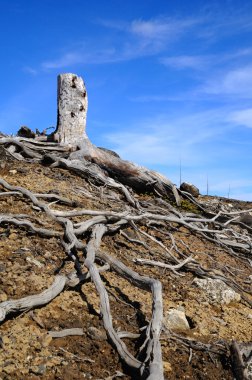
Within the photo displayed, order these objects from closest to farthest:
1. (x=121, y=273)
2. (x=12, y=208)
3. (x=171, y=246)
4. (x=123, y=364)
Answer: (x=123, y=364), (x=121, y=273), (x=12, y=208), (x=171, y=246)

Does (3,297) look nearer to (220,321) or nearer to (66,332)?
(66,332)

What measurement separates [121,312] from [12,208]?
8.38ft

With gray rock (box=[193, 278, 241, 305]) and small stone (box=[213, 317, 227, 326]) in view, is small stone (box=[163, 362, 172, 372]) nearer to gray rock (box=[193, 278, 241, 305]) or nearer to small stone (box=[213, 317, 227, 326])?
small stone (box=[213, 317, 227, 326])

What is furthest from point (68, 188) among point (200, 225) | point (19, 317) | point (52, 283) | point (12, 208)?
point (19, 317)

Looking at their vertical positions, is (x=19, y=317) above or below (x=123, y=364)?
above

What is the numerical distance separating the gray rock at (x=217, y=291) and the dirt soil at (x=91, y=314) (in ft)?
0.30

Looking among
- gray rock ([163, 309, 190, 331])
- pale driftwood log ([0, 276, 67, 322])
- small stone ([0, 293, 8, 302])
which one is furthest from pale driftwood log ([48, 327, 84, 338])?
gray rock ([163, 309, 190, 331])

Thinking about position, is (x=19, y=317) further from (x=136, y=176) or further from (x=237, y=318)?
(x=136, y=176)

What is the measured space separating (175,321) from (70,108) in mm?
6252

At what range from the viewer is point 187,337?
4.51 metres

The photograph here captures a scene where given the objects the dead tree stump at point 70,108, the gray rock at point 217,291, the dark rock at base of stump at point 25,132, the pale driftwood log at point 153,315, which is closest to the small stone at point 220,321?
the gray rock at point 217,291

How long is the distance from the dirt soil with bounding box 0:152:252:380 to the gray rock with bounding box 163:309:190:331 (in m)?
0.11

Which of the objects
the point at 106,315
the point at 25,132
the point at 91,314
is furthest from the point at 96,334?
the point at 25,132

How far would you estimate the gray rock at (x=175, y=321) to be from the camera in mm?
4650
